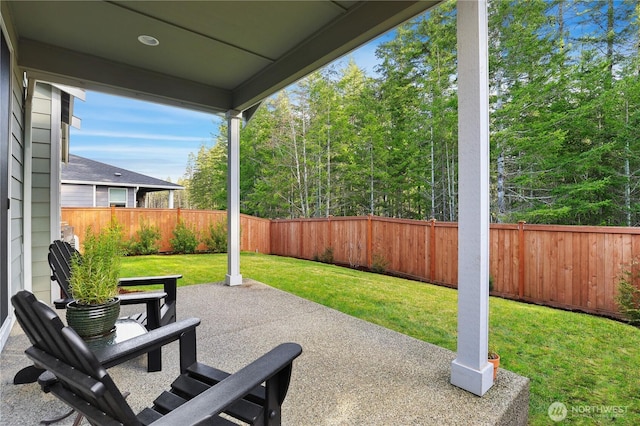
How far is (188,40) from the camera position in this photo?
3.04 meters

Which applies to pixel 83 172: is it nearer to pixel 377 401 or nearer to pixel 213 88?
pixel 213 88

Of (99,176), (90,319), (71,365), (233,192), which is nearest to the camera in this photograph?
(71,365)

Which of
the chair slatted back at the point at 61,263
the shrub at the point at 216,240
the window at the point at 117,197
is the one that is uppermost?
the window at the point at 117,197

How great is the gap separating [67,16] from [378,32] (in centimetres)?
252

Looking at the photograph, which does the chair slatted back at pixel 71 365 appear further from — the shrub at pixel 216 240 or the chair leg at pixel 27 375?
the shrub at pixel 216 240

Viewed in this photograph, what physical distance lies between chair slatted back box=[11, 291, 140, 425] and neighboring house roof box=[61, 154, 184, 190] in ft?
45.7

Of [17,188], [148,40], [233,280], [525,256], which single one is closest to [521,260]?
[525,256]

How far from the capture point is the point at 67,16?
2652mm

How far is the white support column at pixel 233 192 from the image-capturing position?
185 inches

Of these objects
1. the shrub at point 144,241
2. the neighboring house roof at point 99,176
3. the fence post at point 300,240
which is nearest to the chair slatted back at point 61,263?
the shrub at point 144,241

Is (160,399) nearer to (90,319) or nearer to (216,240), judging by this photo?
(90,319)

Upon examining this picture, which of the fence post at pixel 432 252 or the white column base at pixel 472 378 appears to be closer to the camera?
the white column base at pixel 472 378

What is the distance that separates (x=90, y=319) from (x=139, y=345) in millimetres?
621

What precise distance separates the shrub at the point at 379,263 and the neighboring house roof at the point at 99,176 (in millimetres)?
9994
